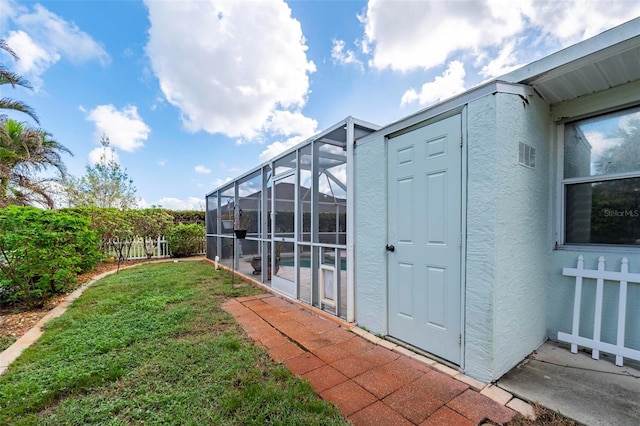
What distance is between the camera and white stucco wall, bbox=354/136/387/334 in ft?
9.96

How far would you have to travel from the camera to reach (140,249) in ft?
33.8

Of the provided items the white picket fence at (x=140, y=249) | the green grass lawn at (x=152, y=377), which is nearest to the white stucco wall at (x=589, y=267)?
the green grass lawn at (x=152, y=377)

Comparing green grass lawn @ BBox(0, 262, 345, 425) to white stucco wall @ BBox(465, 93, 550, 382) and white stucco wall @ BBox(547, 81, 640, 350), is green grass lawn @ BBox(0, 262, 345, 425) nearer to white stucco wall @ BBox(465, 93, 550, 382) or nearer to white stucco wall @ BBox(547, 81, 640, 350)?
white stucco wall @ BBox(465, 93, 550, 382)

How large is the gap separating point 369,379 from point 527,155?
2446mm

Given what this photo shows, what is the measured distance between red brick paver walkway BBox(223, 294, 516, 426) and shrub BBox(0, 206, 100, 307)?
3535 mm

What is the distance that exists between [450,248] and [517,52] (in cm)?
362

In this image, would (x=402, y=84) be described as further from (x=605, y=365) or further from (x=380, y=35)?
(x=605, y=365)

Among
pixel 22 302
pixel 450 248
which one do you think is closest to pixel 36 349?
pixel 22 302

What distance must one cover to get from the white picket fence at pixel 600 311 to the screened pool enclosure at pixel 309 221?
222 cm

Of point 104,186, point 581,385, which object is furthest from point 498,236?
point 104,186

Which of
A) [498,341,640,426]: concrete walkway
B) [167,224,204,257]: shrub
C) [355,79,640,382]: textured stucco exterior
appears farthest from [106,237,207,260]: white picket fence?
[498,341,640,426]: concrete walkway

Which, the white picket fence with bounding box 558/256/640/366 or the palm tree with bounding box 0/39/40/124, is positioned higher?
the palm tree with bounding box 0/39/40/124

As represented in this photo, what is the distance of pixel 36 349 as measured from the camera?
2.80 metres

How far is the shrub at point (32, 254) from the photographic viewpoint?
391cm
